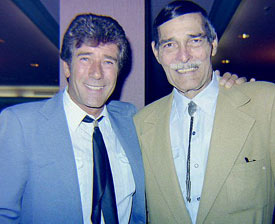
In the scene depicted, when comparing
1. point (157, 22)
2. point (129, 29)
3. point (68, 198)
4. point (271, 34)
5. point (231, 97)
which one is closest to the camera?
point (68, 198)

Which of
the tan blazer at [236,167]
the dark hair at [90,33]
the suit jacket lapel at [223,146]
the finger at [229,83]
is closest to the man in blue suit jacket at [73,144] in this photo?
the dark hair at [90,33]

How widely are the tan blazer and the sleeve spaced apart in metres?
0.86

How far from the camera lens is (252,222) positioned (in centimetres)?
139

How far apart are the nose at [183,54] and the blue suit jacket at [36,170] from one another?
2.91 ft

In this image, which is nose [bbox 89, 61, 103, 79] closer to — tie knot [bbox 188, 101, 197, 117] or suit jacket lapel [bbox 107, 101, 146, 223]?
suit jacket lapel [bbox 107, 101, 146, 223]

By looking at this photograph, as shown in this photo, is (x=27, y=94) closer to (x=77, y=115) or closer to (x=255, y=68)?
(x=255, y=68)

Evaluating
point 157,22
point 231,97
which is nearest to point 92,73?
point 157,22

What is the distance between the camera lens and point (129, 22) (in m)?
1.92

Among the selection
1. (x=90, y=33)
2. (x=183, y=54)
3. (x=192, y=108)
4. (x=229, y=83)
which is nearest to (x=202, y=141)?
(x=192, y=108)

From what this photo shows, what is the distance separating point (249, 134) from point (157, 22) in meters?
1.02

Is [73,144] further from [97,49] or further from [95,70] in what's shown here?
[97,49]

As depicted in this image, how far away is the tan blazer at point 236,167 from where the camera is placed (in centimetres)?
139

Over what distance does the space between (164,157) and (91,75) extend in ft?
2.43

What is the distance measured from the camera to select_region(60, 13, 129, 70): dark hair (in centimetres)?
148
